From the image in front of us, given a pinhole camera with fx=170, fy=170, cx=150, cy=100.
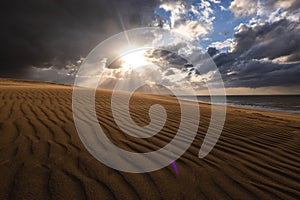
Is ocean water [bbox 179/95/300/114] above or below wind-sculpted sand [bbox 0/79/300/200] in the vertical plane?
above

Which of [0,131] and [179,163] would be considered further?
[0,131]

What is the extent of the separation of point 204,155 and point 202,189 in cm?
96

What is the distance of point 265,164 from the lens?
2564mm

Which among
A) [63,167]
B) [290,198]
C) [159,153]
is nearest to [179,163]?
[159,153]

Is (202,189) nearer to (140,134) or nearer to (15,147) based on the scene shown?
(140,134)

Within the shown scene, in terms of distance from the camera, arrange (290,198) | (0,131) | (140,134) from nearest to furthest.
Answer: (290,198), (0,131), (140,134)

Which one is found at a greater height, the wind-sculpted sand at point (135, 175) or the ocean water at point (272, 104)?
the ocean water at point (272, 104)

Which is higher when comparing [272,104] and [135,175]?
[272,104]

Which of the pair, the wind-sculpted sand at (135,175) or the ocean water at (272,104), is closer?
the wind-sculpted sand at (135,175)

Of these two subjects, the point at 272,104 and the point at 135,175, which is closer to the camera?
the point at 135,175

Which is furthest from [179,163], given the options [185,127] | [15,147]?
[15,147]

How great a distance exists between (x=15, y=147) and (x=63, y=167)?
39.8 inches

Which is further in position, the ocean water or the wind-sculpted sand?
the ocean water

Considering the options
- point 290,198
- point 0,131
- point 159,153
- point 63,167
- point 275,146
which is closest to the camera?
point 290,198
